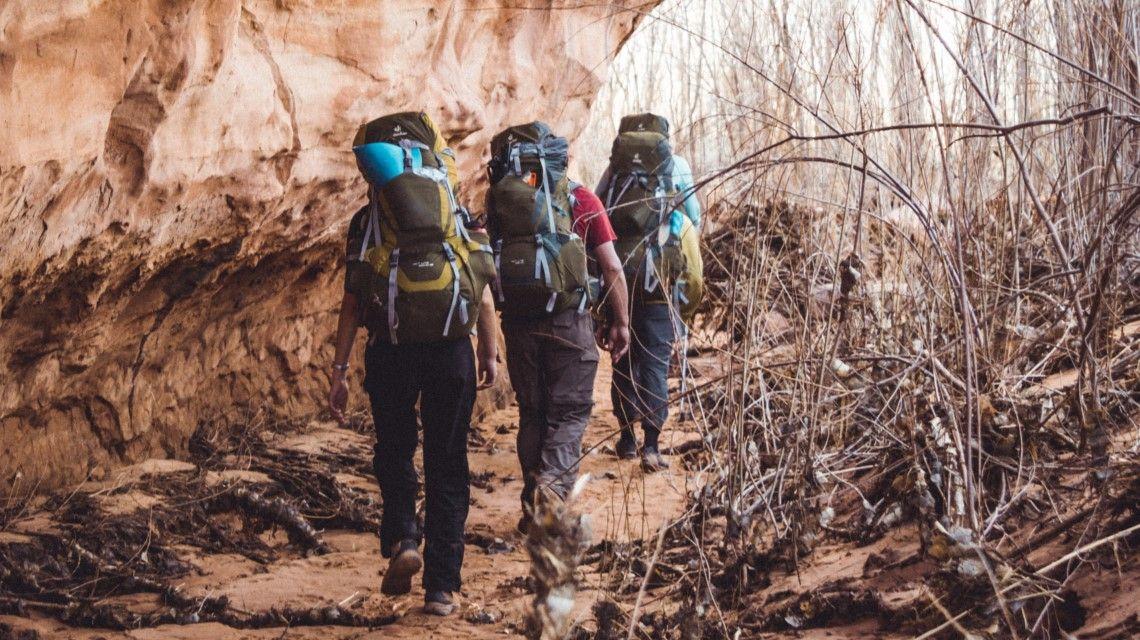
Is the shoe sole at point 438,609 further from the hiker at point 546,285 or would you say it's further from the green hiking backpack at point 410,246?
the green hiking backpack at point 410,246

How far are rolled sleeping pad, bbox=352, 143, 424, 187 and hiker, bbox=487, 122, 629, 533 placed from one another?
833mm

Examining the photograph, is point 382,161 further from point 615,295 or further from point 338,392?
point 615,295

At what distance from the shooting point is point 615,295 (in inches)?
209

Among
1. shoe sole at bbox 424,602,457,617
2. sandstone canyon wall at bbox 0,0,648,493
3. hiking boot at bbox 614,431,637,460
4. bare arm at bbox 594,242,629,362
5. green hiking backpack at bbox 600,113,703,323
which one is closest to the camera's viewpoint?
sandstone canyon wall at bbox 0,0,648,493

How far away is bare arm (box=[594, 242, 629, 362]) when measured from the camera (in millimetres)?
5133

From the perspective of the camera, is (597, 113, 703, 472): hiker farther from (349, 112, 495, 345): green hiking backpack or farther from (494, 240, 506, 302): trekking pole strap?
(349, 112, 495, 345): green hiking backpack

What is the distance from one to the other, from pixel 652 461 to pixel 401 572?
7.01 feet

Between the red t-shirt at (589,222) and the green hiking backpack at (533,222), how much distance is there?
0.46 feet

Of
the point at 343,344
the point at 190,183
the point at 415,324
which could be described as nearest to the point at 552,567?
the point at 415,324

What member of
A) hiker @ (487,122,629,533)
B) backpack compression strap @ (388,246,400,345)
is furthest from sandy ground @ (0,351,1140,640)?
backpack compression strap @ (388,246,400,345)

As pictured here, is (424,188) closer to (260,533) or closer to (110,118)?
(110,118)

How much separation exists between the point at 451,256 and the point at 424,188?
0.83 ft

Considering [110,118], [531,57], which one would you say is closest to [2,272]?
[110,118]

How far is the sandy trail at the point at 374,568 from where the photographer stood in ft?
12.9
